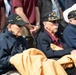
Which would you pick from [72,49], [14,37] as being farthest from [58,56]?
[14,37]

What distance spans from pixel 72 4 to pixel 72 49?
3.62 feet

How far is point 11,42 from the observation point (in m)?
4.48

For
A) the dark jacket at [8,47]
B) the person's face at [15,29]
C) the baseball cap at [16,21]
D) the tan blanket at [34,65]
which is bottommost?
the tan blanket at [34,65]

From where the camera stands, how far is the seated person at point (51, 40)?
4941mm

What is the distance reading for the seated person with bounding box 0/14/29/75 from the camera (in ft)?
14.2

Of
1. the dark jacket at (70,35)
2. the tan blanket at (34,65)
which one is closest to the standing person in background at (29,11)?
the dark jacket at (70,35)

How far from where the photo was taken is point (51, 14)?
5.37m

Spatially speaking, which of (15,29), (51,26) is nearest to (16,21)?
(15,29)

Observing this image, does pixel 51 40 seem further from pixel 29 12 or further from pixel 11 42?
pixel 11 42

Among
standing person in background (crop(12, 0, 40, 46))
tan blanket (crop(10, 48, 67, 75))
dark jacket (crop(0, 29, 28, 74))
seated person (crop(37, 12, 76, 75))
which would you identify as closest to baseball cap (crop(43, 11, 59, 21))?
seated person (crop(37, 12, 76, 75))

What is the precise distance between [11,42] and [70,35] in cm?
108

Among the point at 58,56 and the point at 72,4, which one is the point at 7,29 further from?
the point at 72,4

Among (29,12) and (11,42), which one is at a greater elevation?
(29,12)

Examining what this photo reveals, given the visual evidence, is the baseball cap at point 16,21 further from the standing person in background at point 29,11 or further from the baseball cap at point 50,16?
the baseball cap at point 50,16
